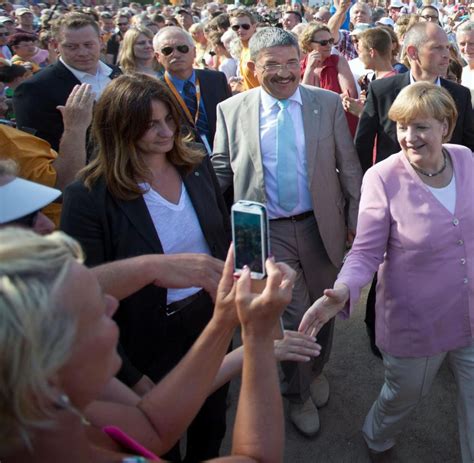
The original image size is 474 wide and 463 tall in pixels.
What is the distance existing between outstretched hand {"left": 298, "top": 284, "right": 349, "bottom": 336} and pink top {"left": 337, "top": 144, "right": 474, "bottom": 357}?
0.24 ft

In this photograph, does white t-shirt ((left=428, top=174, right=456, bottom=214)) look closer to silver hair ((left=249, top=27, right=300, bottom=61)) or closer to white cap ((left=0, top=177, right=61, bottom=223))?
silver hair ((left=249, top=27, right=300, bottom=61))

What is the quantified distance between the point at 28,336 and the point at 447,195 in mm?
2025

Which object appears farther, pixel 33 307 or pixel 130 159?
pixel 130 159

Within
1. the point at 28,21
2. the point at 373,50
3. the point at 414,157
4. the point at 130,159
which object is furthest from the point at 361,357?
the point at 28,21

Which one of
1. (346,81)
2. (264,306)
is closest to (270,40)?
(346,81)

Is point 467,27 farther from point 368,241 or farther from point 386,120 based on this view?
point 368,241

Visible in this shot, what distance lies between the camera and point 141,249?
2234mm

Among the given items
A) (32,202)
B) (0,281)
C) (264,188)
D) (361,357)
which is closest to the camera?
(0,281)

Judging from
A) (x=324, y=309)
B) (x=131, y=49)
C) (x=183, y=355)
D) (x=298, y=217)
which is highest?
(x=131, y=49)

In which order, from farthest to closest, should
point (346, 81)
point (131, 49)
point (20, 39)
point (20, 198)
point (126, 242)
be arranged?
1. point (20, 39)
2. point (131, 49)
3. point (346, 81)
4. point (126, 242)
5. point (20, 198)

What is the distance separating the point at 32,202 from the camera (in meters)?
1.80

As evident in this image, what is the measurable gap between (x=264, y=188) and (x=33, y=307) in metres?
2.27

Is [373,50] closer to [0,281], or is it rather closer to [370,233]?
[370,233]

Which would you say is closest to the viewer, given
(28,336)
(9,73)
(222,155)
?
(28,336)
